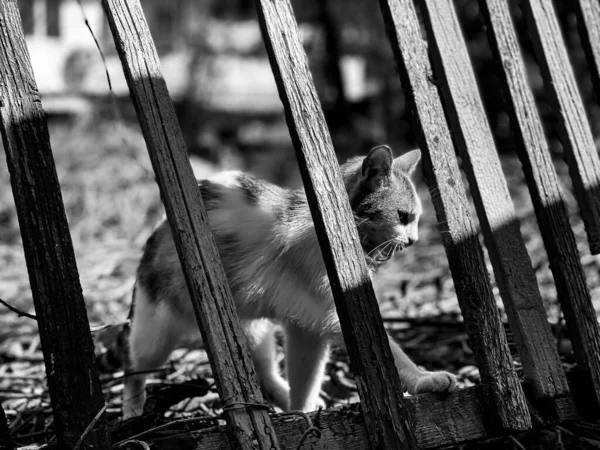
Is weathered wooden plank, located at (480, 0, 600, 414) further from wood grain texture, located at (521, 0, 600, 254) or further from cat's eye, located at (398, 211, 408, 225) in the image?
cat's eye, located at (398, 211, 408, 225)

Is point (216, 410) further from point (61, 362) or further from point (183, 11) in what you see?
point (183, 11)

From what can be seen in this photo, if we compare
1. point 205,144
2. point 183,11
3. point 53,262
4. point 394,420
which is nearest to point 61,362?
point 53,262

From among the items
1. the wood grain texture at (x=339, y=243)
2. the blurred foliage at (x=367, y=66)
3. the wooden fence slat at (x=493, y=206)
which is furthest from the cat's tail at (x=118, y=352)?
the blurred foliage at (x=367, y=66)

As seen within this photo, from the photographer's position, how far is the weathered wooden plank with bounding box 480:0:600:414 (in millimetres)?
2719

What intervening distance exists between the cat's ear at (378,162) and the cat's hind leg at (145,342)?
42.9 inches

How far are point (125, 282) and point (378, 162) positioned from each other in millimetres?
3100

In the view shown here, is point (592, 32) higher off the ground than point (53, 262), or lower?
higher

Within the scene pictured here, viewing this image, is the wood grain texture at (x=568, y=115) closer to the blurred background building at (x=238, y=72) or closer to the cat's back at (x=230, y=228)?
the cat's back at (x=230, y=228)

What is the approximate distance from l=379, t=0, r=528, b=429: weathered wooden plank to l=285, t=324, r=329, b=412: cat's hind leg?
1.08 metres

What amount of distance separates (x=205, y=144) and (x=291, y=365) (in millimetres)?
8710

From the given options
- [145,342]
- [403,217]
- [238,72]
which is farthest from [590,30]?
[238,72]

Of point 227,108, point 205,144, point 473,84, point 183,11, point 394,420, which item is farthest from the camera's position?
point 183,11

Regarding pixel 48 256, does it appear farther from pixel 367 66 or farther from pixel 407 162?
pixel 367 66

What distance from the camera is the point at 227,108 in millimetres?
13438
